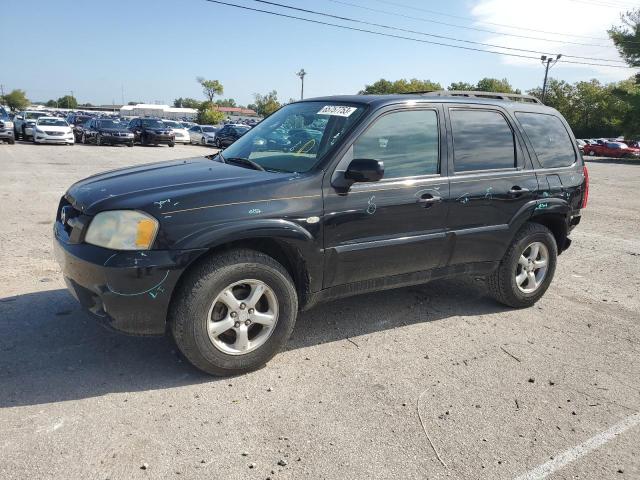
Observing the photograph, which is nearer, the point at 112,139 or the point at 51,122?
the point at 51,122

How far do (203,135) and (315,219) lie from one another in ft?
109

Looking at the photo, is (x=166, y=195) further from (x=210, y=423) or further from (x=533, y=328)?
(x=533, y=328)

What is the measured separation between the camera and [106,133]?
26.9 metres

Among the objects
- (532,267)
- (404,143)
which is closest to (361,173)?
(404,143)

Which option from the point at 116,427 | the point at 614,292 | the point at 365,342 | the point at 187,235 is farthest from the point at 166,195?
the point at 614,292

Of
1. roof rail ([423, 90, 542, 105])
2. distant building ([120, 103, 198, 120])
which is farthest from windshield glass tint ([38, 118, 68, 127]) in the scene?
distant building ([120, 103, 198, 120])

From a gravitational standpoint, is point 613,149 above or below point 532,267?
above

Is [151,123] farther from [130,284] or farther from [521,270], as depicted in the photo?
[130,284]

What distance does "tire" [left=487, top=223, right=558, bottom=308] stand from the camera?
4785 millimetres

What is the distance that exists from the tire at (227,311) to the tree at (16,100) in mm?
145689

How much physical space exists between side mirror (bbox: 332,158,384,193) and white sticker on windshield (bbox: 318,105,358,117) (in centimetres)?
59

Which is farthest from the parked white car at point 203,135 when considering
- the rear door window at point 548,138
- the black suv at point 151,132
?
the rear door window at point 548,138

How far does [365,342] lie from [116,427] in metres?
1.92

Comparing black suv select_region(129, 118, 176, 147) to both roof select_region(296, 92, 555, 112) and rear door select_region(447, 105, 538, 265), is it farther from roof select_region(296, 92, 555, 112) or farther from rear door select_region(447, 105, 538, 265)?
rear door select_region(447, 105, 538, 265)
